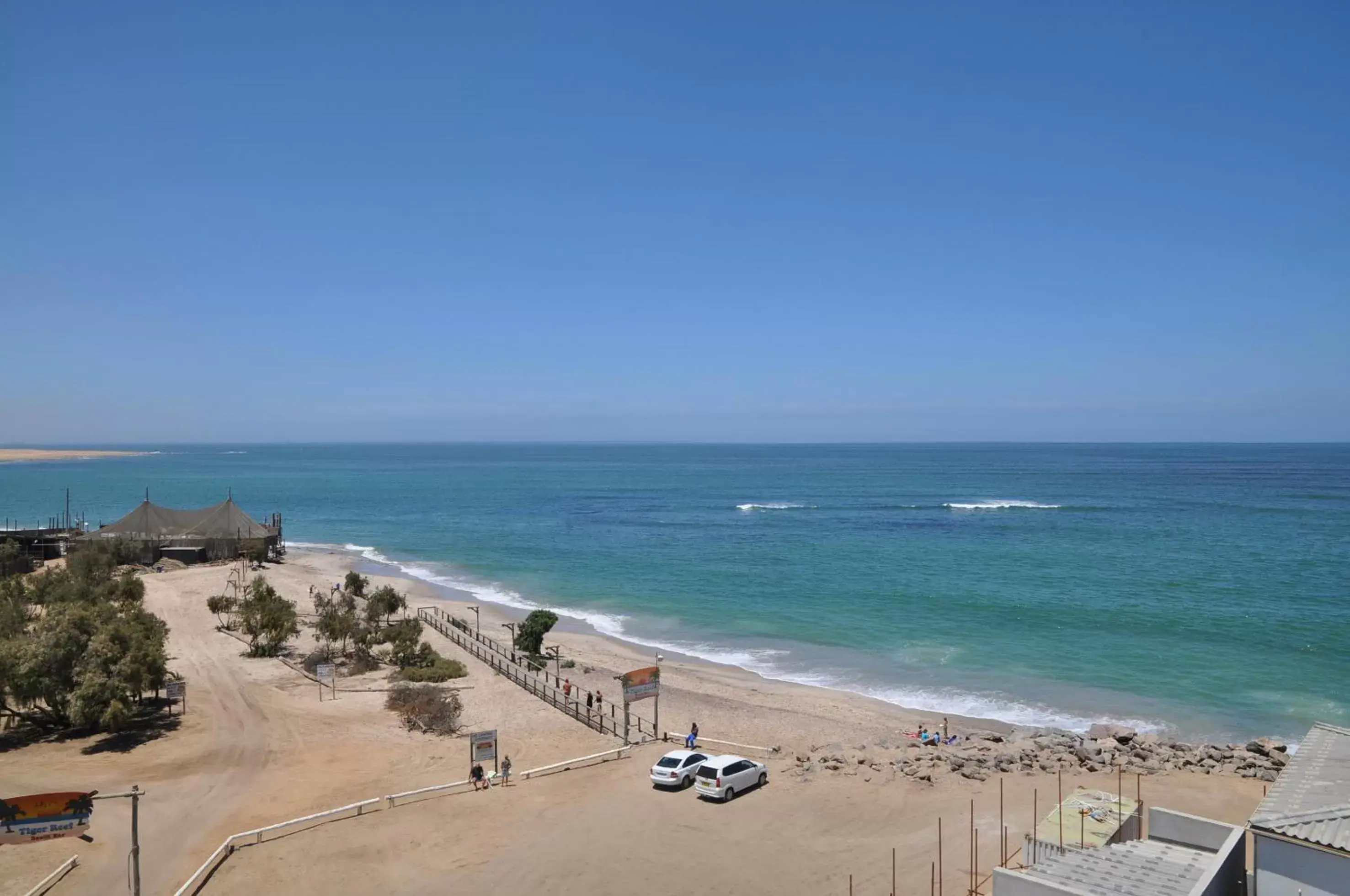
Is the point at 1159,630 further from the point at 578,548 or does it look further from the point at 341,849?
the point at 578,548

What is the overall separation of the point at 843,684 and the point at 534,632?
1230 centimetres

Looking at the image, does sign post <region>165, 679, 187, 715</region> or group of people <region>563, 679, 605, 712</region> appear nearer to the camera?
sign post <region>165, 679, 187, 715</region>

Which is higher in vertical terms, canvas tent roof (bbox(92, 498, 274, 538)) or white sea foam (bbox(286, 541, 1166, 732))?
canvas tent roof (bbox(92, 498, 274, 538))

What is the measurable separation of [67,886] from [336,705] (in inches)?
457

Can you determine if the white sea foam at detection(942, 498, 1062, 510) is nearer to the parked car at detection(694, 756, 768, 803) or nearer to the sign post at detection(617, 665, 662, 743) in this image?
the sign post at detection(617, 665, 662, 743)

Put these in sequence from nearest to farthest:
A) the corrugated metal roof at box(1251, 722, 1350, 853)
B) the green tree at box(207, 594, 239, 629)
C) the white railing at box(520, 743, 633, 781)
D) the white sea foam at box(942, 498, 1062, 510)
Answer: the corrugated metal roof at box(1251, 722, 1350, 853), the white railing at box(520, 743, 633, 781), the green tree at box(207, 594, 239, 629), the white sea foam at box(942, 498, 1062, 510)

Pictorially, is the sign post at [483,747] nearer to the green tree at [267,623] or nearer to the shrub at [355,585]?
the green tree at [267,623]

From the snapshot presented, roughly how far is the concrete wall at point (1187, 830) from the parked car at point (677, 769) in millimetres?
9856

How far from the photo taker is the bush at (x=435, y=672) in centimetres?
2903

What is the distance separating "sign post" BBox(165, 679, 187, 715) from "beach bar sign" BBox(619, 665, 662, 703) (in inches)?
512

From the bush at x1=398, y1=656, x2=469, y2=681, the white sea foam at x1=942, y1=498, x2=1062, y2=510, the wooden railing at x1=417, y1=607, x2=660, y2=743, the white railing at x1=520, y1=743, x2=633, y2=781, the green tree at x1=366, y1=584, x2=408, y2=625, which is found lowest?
the wooden railing at x1=417, y1=607, x2=660, y2=743

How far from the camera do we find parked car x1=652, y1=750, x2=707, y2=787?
62.3 feet

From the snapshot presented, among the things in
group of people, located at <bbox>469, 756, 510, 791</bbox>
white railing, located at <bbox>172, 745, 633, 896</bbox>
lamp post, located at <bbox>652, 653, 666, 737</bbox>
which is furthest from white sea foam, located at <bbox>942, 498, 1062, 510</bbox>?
group of people, located at <bbox>469, 756, 510, 791</bbox>

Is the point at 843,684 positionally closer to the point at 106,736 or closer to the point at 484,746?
the point at 484,746
